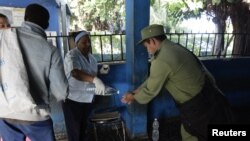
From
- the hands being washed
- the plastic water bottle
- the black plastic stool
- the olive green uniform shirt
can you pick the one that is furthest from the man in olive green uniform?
the plastic water bottle

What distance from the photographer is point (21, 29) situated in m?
1.98

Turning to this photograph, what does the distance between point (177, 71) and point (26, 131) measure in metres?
1.61

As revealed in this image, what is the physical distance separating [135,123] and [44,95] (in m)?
2.22

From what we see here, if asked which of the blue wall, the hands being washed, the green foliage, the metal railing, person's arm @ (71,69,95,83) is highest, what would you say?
the green foliage

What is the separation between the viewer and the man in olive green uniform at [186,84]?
8.68ft

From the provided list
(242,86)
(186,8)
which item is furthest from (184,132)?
(186,8)

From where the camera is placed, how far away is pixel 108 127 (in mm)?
4410

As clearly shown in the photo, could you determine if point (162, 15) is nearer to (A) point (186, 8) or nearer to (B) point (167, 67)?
(A) point (186, 8)

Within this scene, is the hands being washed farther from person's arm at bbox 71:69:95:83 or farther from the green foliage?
the green foliage

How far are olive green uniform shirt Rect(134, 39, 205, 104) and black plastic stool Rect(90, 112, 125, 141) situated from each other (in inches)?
37.4

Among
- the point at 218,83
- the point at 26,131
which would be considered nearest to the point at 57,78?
the point at 26,131

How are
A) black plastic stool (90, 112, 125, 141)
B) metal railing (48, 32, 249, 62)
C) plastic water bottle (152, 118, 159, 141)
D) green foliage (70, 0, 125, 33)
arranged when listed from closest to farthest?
1. black plastic stool (90, 112, 125, 141)
2. plastic water bottle (152, 118, 159, 141)
3. metal railing (48, 32, 249, 62)
4. green foliage (70, 0, 125, 33)

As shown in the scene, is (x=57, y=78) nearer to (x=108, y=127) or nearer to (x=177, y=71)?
(x=177, y=71)

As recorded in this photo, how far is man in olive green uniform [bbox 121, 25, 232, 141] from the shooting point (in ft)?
8.68
